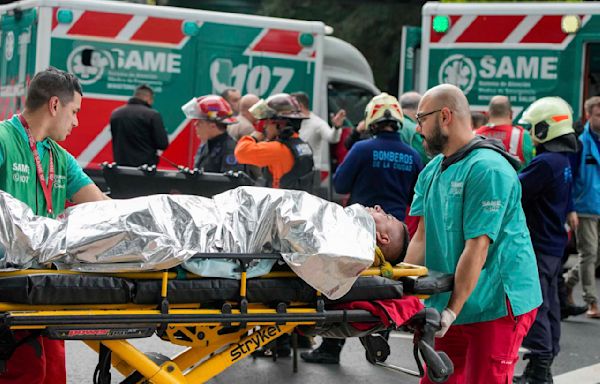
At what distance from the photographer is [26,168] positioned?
489 centimetres

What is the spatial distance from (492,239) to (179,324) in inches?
57.2

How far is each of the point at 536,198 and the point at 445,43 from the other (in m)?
4.59

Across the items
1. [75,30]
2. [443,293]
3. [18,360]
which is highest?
[75,30]

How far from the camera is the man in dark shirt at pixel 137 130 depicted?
10.5 m

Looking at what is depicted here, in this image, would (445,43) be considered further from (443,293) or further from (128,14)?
(443,293)

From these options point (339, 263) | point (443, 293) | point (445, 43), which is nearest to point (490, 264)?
point (443, 293)

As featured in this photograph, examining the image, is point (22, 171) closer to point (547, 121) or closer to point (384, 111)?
point (384, 111)

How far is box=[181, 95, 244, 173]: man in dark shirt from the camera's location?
8398 millimetres

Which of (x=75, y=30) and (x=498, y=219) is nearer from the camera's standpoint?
(x=498, y=219)

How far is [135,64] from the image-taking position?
11133 millimetres

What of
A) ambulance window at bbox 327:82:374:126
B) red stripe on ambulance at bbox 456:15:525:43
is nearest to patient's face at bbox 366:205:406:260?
red stripe on ambulance at bbox 456:15:525:43

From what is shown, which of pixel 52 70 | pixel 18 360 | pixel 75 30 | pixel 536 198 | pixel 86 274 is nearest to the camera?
pixel 86 274

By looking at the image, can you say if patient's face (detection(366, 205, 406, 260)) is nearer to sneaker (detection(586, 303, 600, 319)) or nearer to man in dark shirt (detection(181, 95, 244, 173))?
man in dark shirt (detection(181, 95, 244, 173))

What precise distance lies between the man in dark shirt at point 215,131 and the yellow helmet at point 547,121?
7.68 ft
